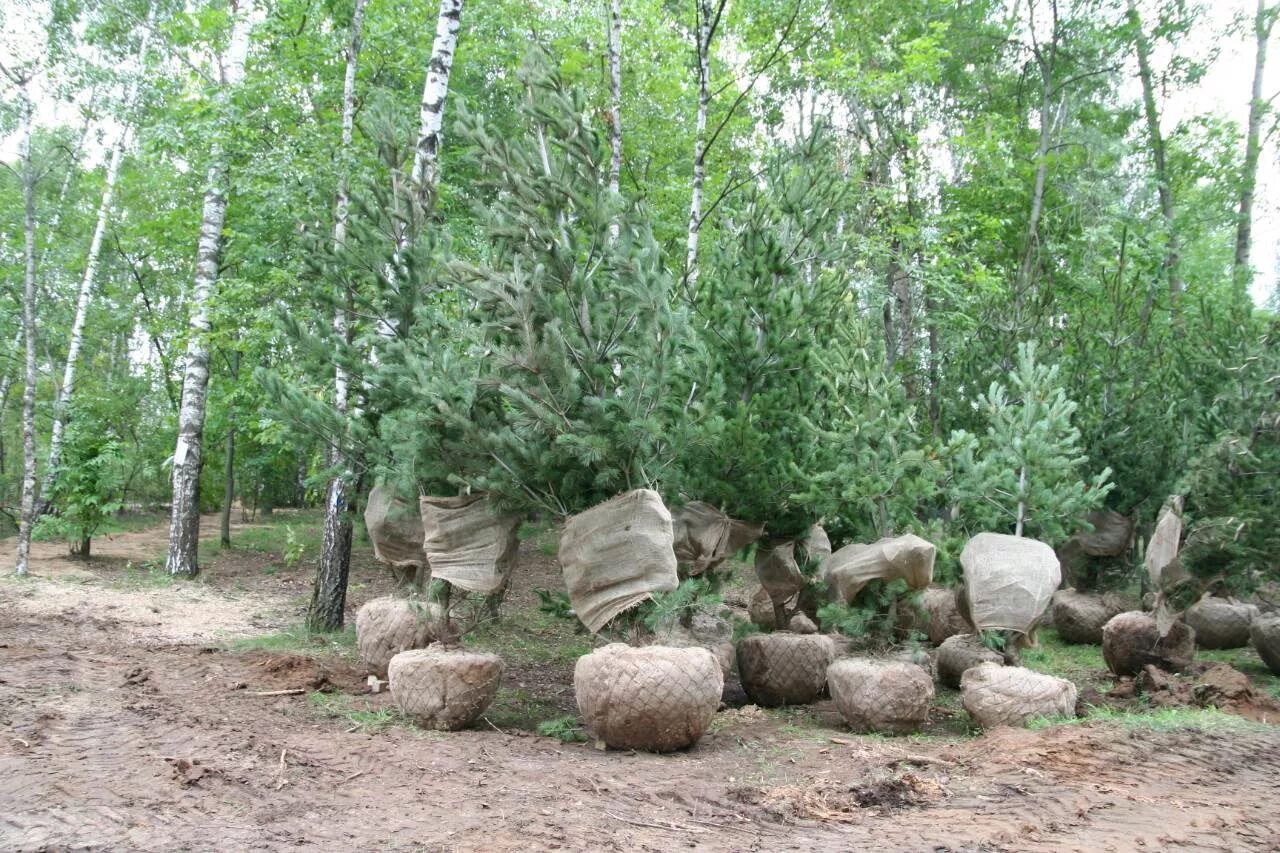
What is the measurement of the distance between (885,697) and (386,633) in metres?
3.76

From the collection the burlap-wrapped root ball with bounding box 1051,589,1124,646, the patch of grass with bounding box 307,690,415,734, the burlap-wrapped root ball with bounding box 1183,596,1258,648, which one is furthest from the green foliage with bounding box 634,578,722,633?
the burlap-wrapped root ball with bounding box 1183,596,1258,648

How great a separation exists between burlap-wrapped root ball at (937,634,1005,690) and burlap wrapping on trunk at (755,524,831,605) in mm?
1301

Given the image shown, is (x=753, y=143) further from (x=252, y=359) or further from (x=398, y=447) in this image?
(x=398, y=447)

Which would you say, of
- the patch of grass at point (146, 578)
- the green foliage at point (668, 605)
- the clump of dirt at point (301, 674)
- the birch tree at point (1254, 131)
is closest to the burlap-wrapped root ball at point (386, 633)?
the clump of dirt at point (301, 674)

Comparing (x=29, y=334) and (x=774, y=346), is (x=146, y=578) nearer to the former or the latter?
(x=29, y=334)

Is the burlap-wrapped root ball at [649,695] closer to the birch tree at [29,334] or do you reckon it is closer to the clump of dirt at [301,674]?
the clump of dirt at [301,674]

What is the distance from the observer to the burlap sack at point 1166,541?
349 inches

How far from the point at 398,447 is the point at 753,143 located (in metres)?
14.2

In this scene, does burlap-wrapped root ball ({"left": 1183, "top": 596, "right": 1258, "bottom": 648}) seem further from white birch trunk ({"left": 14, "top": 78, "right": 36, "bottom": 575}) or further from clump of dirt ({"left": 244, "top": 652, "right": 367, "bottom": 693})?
white birch trunk ({"left": 14, "top": 78, "right": 36, "bottom": 575})

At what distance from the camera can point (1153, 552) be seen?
908 centimetres

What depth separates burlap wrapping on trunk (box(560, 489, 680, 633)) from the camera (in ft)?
19.6

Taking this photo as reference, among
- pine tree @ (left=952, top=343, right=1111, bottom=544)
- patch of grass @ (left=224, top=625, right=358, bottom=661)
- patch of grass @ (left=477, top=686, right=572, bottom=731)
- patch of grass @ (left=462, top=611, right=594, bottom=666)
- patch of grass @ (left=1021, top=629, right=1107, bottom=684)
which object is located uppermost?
pine tree @ (left=952, top=343, right=1111, bottom=544)

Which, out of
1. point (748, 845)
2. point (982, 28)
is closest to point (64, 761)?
point (748, 845)

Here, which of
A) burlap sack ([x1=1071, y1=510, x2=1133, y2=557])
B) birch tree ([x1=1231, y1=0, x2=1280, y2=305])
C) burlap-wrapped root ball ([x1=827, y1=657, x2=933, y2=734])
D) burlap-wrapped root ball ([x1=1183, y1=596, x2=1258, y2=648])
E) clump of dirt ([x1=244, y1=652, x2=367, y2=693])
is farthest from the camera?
birch tree ([x1=1231, y1=0, x2=1280, y2=305])
